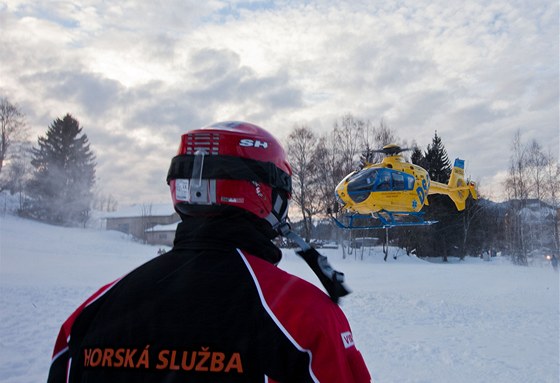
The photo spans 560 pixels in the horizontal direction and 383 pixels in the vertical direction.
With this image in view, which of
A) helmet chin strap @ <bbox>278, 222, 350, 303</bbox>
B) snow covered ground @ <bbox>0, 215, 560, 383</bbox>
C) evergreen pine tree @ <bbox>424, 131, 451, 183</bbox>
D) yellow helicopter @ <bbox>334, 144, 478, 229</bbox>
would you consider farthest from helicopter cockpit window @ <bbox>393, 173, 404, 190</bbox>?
evergreen pine tree @ <bbox>424, 131, 451, 183</bbox>

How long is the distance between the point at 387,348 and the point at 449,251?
119 feet

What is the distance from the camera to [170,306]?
1.42m

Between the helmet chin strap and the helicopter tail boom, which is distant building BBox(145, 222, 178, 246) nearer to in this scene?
the helicopter tail boom

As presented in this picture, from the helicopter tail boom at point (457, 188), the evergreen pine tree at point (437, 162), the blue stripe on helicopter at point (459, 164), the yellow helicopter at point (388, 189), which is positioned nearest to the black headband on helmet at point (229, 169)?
the yellow helicopter at point (388, 189)

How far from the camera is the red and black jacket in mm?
1304

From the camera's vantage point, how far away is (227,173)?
5.69 feet

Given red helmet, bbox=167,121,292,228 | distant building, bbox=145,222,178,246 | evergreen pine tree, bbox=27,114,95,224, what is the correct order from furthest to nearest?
distant building, bbox=145,222,178,246, evergreen pine tree, bbox=27,114,95,224, red helmet, bbox=167,121,292,228

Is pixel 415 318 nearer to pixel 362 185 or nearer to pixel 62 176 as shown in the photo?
pixel 362 185

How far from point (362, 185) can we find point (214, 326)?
10.2m

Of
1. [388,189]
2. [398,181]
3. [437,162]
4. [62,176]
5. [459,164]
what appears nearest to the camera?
[388,189]

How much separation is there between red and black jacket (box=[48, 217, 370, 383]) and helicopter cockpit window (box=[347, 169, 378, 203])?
32.4ft

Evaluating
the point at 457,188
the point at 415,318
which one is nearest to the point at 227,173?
the point at 415,318

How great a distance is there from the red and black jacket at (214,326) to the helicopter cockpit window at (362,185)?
32.4 ft

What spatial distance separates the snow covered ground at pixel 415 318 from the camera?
6875 mm
